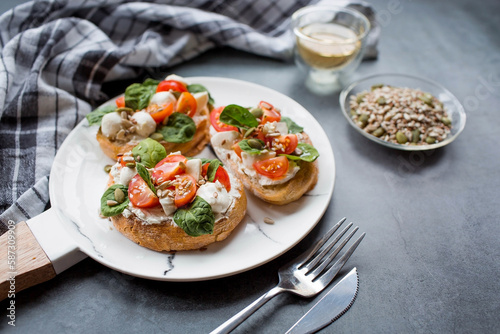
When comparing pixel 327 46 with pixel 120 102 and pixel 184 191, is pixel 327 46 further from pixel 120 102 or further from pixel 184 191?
pixel 184 191

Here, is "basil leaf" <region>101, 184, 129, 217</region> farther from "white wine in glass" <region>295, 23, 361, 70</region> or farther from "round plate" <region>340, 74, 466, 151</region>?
"white wine in glass" <region>295, 23, 361, 70</region>

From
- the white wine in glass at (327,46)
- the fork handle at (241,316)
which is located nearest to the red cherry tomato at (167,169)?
the fork handle at (241,316)

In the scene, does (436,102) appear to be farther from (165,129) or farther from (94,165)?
(94,165)

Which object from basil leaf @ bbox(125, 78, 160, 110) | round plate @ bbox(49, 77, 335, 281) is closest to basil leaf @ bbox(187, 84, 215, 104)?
basil leaf @ bbox(125, 78, 160, 110)

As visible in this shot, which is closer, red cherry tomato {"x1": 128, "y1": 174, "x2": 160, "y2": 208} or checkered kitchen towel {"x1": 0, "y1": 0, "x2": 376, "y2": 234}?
red cherry tomato {"x1": 128, "y1": 174, "x2": 160, "y2": 208}

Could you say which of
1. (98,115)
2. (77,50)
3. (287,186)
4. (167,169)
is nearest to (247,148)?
(287,186)
